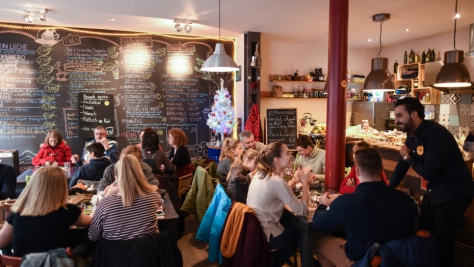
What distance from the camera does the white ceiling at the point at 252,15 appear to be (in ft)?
16.6

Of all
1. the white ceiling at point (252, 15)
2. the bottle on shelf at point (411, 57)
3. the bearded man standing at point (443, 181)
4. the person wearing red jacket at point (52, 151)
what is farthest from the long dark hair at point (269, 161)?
the bottle on shelf at point (411, 57)

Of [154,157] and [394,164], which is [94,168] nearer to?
[154,157]

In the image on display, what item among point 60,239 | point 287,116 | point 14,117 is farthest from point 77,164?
point 287,116

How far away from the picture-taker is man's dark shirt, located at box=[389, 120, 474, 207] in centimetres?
288

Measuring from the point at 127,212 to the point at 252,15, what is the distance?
13.1 ft

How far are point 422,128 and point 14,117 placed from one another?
6365mm

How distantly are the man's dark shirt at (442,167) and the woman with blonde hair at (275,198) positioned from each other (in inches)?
37.7

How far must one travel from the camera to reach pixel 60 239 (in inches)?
96.0

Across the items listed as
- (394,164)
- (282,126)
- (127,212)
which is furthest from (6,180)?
(282,126)

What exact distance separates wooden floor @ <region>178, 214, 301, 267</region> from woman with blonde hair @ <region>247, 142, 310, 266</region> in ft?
3.28

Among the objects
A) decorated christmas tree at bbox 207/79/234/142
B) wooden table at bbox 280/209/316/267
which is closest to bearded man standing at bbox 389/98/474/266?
wooden table at bbox 280/209/316/267

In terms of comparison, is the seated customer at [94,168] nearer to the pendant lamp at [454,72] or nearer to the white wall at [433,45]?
the pendant lamp at [454,72]

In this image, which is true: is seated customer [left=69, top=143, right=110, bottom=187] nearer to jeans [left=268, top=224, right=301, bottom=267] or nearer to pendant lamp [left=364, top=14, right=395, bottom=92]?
jeans [left=268, top=224, right=301, bottom=267]

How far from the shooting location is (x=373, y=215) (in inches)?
89.1
